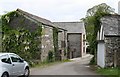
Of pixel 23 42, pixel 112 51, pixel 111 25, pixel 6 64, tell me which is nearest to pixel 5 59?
pixel 6 64

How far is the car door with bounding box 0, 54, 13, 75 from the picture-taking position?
16214mm

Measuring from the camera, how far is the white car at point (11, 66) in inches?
635

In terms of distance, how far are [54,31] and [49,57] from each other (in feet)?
16.8

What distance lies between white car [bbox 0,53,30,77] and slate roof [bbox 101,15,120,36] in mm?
11170

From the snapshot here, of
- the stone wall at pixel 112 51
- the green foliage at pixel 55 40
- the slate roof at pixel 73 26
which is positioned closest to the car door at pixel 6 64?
the stone wall at pixel 112 51

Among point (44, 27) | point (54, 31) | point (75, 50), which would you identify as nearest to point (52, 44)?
point (54, 31)

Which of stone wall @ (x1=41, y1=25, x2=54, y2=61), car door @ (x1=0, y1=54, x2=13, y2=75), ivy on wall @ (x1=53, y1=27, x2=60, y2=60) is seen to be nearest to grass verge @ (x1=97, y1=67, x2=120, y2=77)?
car door @ (x1=0, y1=54, x2=13, y2=75)

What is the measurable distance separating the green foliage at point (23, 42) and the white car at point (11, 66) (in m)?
18.2

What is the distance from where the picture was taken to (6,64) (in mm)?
16531

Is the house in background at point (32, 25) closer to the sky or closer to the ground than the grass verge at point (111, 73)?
closer to the sky

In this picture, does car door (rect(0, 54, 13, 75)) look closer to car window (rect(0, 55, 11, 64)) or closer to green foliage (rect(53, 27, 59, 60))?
car window (rect(0, 55, 11, 64))

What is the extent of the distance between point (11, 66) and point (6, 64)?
1.80 ft

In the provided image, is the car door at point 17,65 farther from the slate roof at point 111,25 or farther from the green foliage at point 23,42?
the green foliage at point 23,42

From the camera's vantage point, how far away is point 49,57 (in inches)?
1688
